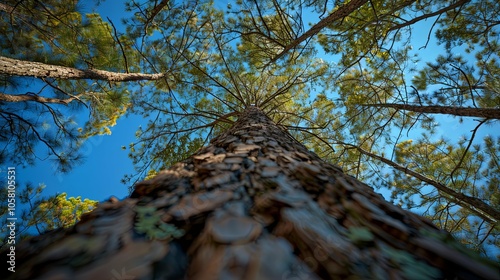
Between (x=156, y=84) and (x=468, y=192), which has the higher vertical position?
(x=156, y=84)

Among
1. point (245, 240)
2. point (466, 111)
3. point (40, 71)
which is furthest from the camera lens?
point (466, 111)

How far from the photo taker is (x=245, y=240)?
485 mm

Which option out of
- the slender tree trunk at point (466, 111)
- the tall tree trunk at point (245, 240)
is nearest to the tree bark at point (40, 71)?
the tall tree trunk at point (245, 240)

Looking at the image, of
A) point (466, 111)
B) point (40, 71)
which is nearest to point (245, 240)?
point (40, 71)

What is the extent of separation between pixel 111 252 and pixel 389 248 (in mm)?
608

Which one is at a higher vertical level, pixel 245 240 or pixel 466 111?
pixel 466 111

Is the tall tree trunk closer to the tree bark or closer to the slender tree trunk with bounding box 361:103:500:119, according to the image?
the tree bark

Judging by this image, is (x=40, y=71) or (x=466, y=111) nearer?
(x=40, y=71)

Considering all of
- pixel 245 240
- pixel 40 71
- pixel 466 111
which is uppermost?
pixel 40 71

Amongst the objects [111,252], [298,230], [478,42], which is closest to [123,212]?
[111,252]

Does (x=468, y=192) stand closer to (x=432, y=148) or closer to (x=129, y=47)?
Answer: (x=432, y=148)

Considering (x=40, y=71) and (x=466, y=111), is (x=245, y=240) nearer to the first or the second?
(x=40, y=71)

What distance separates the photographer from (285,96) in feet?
19.2

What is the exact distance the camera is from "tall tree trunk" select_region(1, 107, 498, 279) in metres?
0.42
